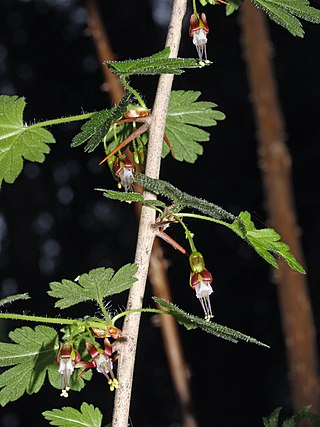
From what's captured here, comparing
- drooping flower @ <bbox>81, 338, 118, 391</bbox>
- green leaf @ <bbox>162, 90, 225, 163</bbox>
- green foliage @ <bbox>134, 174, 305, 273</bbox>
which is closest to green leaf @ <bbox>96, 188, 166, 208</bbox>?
green foliage @ <bbox>134, 174, 305, 273</bbox>

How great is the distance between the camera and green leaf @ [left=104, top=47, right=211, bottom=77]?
536mm

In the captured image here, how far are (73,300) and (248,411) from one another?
12.6ft

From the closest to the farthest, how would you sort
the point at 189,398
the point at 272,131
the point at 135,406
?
the point at 189,398 → the point at 272,131 → the point at 135,406

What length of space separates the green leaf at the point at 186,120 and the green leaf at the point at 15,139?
6.4 inches

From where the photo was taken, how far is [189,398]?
80.3 inches

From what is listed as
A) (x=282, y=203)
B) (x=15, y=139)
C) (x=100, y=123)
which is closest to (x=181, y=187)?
(x=282, y=203)

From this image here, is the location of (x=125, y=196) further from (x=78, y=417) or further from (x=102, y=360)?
(x=78, y=417)

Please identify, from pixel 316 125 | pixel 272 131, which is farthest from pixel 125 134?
pixel 316 125

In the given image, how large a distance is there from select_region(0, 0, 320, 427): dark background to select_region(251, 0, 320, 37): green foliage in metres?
3.10

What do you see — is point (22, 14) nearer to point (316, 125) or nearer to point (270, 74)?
point (316, 125)

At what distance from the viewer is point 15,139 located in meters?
0.73

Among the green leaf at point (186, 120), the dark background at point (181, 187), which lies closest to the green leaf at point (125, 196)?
the green leaf at point (186, 120)

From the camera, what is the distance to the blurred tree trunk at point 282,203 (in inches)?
92.3

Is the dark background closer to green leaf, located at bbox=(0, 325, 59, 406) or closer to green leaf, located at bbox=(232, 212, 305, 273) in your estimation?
green leaf, located at bbox=(0, 325, 59, 406)
